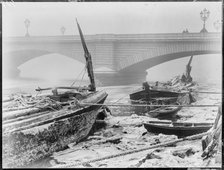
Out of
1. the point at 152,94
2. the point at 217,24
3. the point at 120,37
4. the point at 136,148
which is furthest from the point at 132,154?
the point at 217,24

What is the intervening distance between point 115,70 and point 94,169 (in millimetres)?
881

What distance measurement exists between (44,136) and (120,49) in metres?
0.99

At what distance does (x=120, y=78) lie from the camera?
2.60 metres

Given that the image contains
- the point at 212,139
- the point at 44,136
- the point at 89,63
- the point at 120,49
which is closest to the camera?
the point at 44,136

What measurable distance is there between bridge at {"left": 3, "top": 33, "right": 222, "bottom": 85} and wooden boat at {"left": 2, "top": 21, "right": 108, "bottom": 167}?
0.11 metres

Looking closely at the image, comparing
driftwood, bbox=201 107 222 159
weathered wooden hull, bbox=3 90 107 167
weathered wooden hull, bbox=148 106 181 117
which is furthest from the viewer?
weathered wooden hull, bbox=148 106 181 117

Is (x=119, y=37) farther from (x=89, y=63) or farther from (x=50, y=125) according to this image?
(x=50, y=125)

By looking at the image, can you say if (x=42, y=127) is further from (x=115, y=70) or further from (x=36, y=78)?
(x=115, y=70)

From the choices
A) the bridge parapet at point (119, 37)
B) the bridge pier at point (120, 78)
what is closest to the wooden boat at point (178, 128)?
the bridge pier at point (120, 78)

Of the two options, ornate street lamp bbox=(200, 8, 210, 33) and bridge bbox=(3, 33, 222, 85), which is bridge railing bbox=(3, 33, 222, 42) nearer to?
bridge bbox=(3, 33, 222, 85)

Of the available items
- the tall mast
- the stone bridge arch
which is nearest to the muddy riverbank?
the tall mast

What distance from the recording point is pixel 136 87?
8.12 ft

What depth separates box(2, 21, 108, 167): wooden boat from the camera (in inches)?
85.3

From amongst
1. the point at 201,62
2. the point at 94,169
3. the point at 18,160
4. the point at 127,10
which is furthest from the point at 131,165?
the point at 127,10
